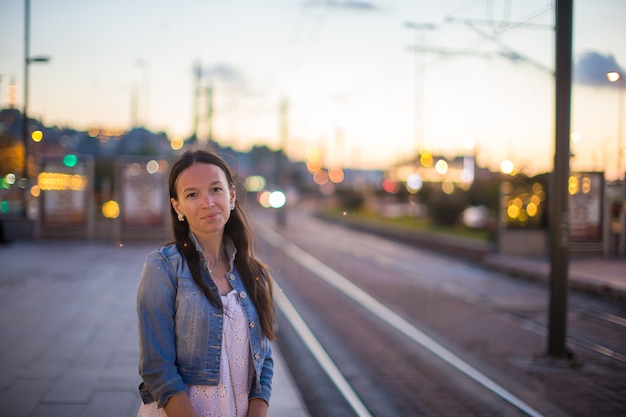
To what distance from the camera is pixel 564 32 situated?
24.9 ft

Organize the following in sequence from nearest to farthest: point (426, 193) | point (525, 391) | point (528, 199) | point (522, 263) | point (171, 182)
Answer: point (171, 182) < point (525, 391) < point (522, 263) < point (528, 199) < point (426, 193)

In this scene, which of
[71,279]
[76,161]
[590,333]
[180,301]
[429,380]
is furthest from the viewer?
[76,161]

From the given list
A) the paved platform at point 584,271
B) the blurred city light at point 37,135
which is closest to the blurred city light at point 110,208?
the blurred city light at point 37,135

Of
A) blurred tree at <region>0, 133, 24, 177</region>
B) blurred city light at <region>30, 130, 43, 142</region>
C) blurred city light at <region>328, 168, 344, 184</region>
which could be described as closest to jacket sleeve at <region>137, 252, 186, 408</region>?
blurred tree at <region>0, 133, 24, 177</region>

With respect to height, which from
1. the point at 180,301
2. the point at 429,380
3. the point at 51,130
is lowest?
the point at 429,380

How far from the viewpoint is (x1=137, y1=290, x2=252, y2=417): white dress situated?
8.23 feet

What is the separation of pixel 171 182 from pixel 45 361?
4.91 meters

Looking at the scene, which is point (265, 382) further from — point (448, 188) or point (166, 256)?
point (448, 188)

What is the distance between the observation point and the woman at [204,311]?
242 cm

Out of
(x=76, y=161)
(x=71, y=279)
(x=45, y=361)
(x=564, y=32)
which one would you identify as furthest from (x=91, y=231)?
(x=564, y=32)

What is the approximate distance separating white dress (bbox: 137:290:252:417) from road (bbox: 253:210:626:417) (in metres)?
3.62

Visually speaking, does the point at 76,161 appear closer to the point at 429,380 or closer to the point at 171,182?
the point at 429,380

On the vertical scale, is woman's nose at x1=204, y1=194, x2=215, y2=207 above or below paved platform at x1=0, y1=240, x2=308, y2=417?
above

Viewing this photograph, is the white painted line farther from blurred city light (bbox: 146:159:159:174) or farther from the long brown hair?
blurred city light (bbox: 146:159:159:174)
